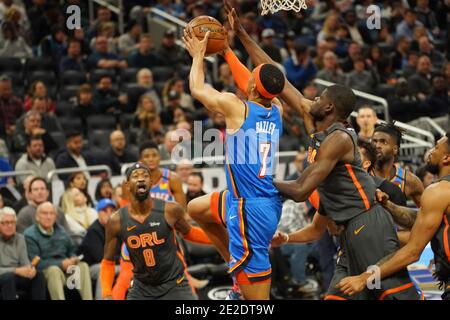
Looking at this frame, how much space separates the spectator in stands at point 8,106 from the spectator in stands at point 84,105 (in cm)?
86

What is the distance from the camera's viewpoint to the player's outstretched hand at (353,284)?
6.43m

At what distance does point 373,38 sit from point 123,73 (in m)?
5.15

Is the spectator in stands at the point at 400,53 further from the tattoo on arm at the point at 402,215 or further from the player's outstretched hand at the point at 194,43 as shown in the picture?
the player's outstretched hand at the point at 194,43

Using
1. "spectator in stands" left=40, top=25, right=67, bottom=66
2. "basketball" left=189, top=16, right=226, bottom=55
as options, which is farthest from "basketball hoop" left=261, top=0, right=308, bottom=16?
"spectator in stands" left=40, top=25, right=67, bottom=66

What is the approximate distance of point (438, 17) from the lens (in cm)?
1820

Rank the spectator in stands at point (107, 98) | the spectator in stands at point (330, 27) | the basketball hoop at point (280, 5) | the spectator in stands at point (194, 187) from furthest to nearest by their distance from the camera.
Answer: the spectator in stands at point (330, 27), the spectator in stands at point (107, 98), the spectator in stands at point (194, 187), the basketball hoop at point (280, 5)

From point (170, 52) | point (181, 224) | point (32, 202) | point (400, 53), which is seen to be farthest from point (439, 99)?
point (181, 224)

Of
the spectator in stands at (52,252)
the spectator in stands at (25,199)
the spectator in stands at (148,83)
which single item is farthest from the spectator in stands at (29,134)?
the spectator in stands at (52,252)

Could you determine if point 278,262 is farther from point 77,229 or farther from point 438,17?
point 438,17

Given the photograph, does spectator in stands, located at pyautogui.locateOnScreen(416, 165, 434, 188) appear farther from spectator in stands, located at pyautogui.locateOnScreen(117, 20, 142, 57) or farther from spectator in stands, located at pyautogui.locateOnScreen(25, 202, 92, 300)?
spectator in stands, located at pyautogui.locateOnScreen(117, 20, 142, 57)

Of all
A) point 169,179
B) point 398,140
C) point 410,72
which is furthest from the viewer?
point 410,72

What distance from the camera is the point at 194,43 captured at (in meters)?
7.02

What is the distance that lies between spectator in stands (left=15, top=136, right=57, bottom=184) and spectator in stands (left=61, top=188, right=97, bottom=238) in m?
0.62
